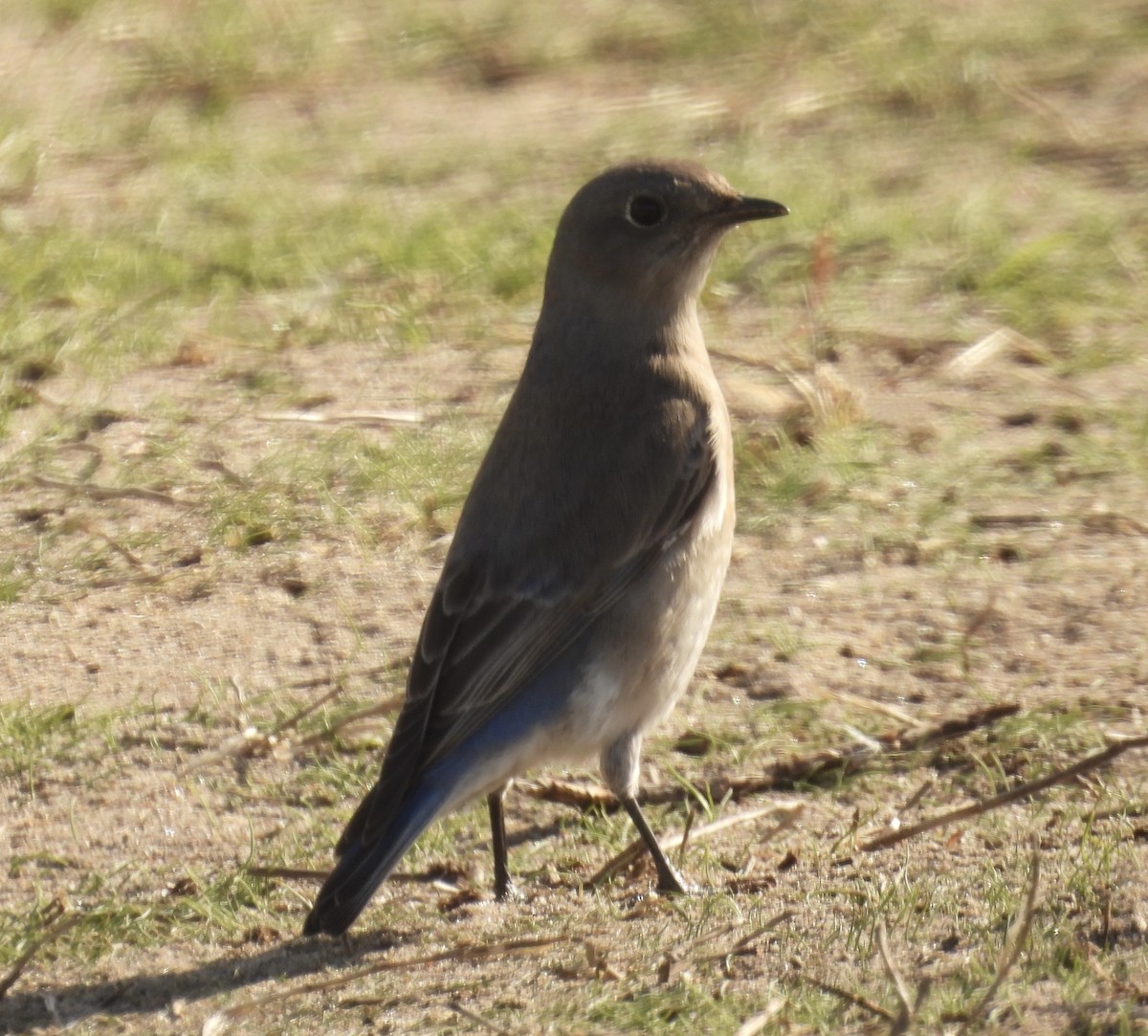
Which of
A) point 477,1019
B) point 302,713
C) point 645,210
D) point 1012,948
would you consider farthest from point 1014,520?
point 477,1019

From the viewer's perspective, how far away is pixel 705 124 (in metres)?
10.7

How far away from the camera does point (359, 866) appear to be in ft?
15.4

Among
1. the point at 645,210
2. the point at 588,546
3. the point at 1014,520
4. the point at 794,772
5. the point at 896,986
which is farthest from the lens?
the point at 1014,520

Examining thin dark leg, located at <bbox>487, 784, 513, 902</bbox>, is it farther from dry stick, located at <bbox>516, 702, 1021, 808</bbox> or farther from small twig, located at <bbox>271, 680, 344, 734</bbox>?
small twig, located at <bbox>271, 680, 344, 734</bbox>

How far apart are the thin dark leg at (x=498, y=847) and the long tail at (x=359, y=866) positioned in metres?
0.39

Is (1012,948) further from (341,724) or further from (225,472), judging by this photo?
(225,472)

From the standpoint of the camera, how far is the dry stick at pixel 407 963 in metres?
4.51

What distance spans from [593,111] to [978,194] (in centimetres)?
226

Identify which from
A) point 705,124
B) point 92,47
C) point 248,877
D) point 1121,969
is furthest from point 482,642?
point 92,47

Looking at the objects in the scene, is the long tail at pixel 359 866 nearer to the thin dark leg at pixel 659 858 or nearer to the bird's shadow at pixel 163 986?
the bird's shadow at pixel 163 986

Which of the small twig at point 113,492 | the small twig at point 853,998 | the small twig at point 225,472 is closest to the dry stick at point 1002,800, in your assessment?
the small twig at point 853,998

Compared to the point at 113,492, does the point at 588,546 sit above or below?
above

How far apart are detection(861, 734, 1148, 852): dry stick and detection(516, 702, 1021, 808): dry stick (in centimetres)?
50

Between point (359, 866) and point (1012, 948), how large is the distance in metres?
1.44
